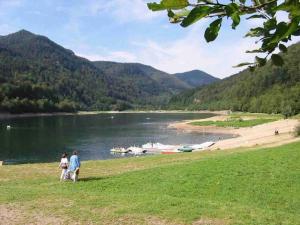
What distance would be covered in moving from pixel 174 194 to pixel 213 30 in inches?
706

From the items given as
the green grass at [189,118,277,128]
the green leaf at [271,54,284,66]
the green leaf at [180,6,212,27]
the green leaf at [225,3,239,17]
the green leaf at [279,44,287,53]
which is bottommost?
the green grass at [189,118,277,128]

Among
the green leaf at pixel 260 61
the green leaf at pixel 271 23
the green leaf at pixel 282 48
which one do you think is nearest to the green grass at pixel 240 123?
the green leaf at pixel 260 61

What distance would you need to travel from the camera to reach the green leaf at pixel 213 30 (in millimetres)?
2193

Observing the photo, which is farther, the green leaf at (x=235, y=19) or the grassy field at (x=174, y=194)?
the grassy field at (x=174, y=194)

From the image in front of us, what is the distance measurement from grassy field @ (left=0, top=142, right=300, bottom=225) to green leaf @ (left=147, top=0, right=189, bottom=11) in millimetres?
11885

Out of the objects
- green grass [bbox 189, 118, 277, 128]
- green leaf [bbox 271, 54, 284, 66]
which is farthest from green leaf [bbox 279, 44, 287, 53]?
green grass [bbox 189, 118, 277, 128]

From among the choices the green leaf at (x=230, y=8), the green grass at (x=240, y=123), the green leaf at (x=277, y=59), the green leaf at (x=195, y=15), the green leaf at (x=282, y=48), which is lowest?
the green grass at (x=240, y=123)

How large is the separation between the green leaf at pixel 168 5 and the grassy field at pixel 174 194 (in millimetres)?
11885

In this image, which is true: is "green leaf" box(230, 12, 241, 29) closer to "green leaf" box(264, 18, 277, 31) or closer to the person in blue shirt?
"green leaf" box(264, 18, 277, 31)

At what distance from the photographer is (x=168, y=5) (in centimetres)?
207

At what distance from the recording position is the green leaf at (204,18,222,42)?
2.19 m

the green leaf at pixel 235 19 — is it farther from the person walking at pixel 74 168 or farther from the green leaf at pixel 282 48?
the person walking at pixel 74 168

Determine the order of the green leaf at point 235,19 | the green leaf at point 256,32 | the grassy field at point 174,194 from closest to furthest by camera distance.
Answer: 1. the green leaf at point 235,19
2. the green leaf at point 256,32
3. the grassy field at point 174,194

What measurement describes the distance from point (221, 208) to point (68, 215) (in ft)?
16.0
